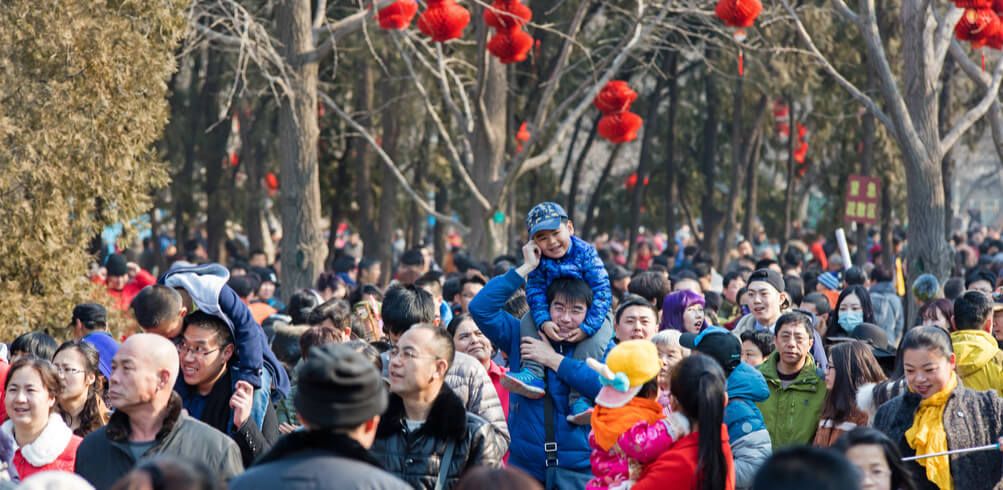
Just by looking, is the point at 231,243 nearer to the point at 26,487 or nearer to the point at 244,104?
the point at 244,104

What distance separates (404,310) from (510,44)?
8535 millimetres

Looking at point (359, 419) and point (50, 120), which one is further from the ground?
point (50, 120)

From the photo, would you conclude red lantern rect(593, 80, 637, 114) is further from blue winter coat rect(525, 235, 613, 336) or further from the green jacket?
blue winter coat rect(525, 235, 613, 336)

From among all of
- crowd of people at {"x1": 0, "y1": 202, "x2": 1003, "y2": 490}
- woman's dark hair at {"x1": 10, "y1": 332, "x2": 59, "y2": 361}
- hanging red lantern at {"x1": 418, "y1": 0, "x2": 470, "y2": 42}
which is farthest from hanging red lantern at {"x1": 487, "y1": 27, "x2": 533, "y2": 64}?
woman's dark hair at {"x1": 10, "y1": 332, "x2": 59, "y2": 361}

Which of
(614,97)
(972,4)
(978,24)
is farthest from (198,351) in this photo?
(614,97)

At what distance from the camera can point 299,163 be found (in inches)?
633

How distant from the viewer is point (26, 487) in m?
4.11

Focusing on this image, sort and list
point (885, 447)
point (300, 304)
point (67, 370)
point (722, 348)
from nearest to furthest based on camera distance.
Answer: point (885, 447), point (722, 348), point (67, 370), point (300, 304)

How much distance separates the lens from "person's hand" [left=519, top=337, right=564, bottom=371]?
21.4 feet

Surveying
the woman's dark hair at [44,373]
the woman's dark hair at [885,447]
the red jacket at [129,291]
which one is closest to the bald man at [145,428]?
the woman's dark hair at [44,373]

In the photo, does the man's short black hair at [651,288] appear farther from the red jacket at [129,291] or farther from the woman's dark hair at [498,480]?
the woman's dark hair at [498,480]

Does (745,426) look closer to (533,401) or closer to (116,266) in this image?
(533,401)

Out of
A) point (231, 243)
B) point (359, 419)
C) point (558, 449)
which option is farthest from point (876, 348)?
point (231, 243)

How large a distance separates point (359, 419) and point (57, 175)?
7.75 m
